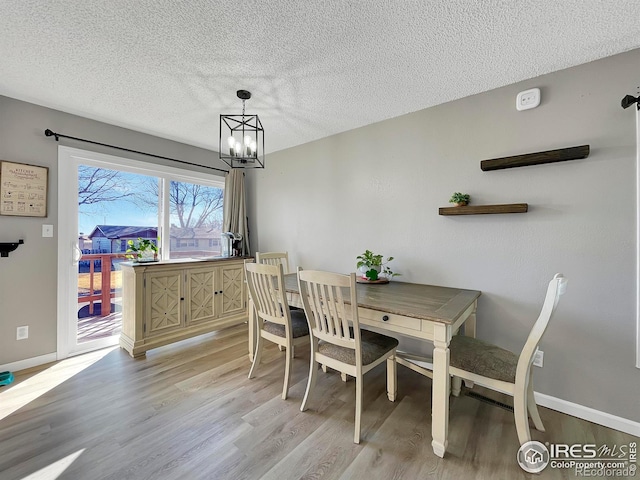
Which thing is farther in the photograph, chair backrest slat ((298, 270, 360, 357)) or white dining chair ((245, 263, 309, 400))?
white dining chair ((245, 263, 309, 400))

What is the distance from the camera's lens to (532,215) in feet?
6.47

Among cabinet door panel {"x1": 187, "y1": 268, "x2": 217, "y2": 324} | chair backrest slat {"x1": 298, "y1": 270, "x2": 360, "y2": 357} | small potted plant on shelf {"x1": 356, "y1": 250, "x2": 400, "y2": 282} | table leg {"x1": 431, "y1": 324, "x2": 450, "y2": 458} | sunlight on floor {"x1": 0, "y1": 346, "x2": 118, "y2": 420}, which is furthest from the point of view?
cabinet door panel {"x1": 187, "y1": 268, "x2": 217, "y2": 324}

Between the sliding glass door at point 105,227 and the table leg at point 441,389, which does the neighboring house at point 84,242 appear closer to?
the sliding glass door at point 105,227

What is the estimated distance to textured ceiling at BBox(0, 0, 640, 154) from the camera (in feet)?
4.59

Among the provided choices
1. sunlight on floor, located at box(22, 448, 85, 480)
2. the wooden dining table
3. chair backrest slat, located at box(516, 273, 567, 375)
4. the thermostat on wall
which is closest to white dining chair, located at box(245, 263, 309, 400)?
the wooden dining table

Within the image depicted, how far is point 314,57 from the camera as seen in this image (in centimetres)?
176

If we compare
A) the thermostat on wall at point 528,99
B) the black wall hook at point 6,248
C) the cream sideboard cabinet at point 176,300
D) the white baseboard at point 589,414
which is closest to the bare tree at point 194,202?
the cream sideboard cabinet at point 176,300

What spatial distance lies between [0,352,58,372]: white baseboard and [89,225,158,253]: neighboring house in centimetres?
107

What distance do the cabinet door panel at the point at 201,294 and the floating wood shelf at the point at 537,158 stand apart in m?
3.05

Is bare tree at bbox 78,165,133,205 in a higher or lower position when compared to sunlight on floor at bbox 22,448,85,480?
higher

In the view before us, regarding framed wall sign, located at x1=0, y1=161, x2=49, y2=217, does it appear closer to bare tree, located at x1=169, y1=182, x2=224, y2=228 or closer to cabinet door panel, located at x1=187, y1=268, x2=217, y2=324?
bare tree, located at x1=169, y1=182, x2=224, y2=228

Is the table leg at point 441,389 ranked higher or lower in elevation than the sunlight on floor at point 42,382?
higher

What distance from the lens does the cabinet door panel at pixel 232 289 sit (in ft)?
11.0

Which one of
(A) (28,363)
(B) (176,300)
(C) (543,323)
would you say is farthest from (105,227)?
(C) (543,323)
